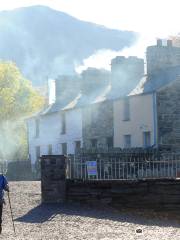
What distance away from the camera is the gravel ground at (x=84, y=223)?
527 inches

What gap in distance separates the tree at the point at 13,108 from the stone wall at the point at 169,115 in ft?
78.9

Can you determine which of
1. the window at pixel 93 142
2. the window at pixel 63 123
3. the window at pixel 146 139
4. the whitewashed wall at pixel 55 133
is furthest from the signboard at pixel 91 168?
the window at pixel 63 123

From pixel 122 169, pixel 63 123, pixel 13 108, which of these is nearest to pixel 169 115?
pixel 63 123

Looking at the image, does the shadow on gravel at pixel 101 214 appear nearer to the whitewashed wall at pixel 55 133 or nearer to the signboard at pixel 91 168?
the signboard at pixel 91 168

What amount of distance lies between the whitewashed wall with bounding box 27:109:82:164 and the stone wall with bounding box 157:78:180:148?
374 inches

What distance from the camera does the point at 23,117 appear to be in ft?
195

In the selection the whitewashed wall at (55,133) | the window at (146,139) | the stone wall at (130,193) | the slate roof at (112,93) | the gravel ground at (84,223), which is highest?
the slate roof at (112,93)

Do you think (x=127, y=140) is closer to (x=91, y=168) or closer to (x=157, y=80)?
(x=157, y=80)

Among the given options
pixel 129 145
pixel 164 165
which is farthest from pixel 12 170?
pixel 164 165

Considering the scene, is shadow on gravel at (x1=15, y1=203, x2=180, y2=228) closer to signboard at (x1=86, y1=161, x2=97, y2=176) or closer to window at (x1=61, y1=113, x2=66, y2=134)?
signboard at (x1=86, y1=161, x2=97, y2=176)

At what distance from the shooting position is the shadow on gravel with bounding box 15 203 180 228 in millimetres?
15236

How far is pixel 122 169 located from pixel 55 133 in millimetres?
28759

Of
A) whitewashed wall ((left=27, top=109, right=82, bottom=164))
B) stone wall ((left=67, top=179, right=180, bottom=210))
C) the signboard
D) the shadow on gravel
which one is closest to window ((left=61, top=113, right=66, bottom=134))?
whitewashed wall ((left=27, top=109, right=82, bottom=164))

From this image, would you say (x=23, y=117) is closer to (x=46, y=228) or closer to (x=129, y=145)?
(x=129, y=145)
